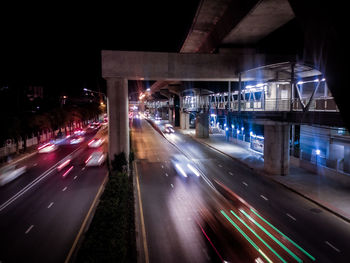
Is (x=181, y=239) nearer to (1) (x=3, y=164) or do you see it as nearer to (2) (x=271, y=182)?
(2) (x=271, y=182)

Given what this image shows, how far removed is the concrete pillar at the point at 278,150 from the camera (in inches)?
840

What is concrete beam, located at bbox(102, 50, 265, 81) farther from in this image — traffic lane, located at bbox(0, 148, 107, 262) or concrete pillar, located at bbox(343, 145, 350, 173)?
concrete pillar, located at bbox(343, 145, 350, 173)

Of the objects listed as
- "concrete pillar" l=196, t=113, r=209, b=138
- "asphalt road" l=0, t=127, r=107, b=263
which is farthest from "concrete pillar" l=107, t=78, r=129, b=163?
"concrete pillar" l=196, t=113, r=209, b=138

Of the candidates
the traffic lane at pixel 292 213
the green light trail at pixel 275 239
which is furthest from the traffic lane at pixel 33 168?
the traffic lane at pixel 292 213

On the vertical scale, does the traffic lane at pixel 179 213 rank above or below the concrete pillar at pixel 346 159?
below

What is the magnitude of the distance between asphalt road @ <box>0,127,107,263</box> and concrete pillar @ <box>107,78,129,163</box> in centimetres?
291

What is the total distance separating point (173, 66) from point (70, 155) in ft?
60.5

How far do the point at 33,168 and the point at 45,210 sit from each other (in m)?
12.6

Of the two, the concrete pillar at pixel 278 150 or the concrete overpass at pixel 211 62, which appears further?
the concrete pillar at pixel 278 150

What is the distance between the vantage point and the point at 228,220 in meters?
12.7

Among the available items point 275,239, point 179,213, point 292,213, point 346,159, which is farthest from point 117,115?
point 346,159

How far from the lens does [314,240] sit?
36.4ft

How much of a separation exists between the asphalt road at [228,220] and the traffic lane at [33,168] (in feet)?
29.9

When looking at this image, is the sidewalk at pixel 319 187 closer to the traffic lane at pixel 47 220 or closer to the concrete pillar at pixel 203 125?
the traffic lane at pixel 47 220
